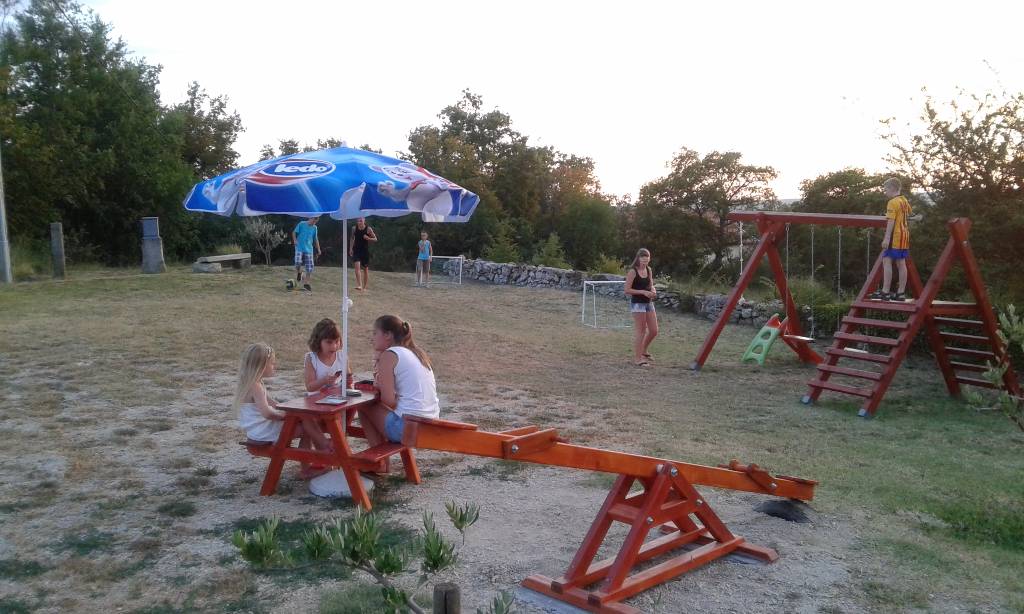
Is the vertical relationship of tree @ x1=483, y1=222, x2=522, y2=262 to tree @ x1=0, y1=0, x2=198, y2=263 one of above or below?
below

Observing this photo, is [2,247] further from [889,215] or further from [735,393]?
[889,215]

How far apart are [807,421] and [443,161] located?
78.6 ft

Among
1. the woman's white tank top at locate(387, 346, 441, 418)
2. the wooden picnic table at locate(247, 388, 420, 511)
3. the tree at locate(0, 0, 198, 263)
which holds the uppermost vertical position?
the tree at locate(0, 0, 198, 263)

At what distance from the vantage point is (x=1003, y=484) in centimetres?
581

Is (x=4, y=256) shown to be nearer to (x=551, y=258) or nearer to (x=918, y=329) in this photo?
(x=551, y=258)

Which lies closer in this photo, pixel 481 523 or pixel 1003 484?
pixel 481 523

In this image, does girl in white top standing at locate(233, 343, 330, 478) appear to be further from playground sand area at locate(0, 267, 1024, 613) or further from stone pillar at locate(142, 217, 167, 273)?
stone pillar at locate(142, 217, 167, 273)

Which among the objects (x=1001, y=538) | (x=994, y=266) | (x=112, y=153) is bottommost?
(x=1001, y=538)

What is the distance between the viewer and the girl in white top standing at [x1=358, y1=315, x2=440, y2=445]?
5102 mm

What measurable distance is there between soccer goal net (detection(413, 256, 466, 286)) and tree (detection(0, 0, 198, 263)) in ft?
30.7

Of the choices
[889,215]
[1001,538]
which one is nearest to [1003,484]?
[1001,538]

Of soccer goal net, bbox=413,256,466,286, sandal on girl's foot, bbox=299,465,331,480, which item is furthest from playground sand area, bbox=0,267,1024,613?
soccer goal net, bbox=413,256,466,286

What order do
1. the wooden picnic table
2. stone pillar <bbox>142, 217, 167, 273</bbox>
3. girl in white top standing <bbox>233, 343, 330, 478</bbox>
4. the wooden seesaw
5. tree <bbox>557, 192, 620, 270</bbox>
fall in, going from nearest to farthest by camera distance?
1. the wooden seesaw
2. the wooden picnic table
3. girl in white top standing <bbox>233, 343, 330, 478</bbox>
4. stone pillar <bbox>142, 217, 167, 273</bbox>
5. tree <bbox>557, 192, 620, 270</bbox>

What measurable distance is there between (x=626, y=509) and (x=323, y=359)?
2658 mm
